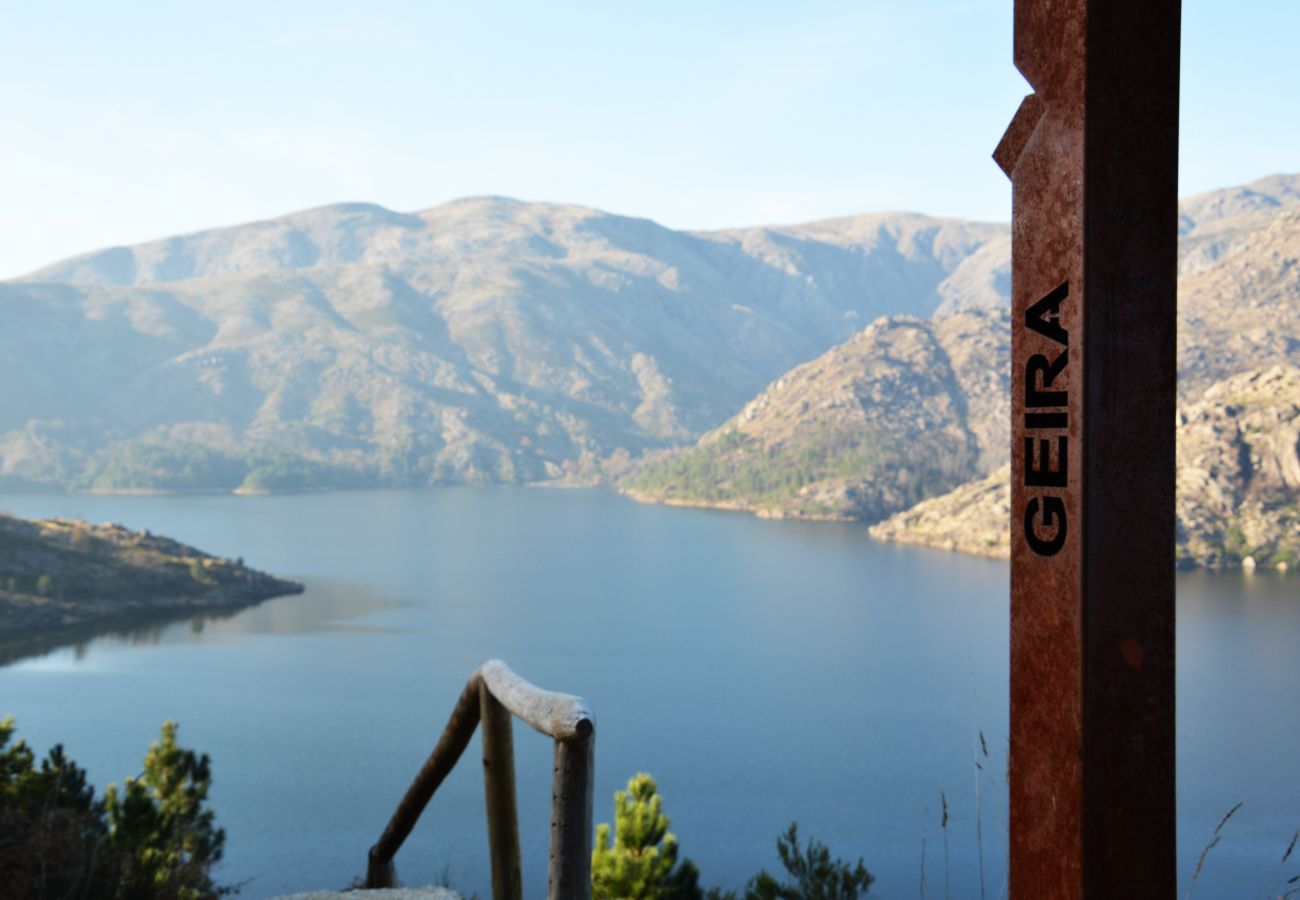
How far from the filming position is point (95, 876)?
18.7 feet

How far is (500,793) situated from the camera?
2965mm

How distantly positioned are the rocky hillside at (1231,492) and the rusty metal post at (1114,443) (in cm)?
10439

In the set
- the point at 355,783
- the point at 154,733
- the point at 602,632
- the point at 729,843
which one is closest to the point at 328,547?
the point at 602,632

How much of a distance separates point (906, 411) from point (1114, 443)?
587 ft

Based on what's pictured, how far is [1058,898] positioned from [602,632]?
72.1 metres

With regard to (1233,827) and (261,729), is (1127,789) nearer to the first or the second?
(1233,827)

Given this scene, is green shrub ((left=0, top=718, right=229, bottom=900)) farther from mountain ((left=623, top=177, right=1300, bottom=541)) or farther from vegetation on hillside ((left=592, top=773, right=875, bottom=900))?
mountain ((left=623, top=177, right=1300, bottom=541))

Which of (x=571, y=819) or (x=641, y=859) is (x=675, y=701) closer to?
(x=641, y=859)

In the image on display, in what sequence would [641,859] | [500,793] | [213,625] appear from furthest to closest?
[213,625] < [641,859] < [500,793]

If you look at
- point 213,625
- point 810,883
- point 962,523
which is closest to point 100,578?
point 213,625

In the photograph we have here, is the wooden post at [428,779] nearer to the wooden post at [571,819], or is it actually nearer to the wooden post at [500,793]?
the wooden post at [500,793]

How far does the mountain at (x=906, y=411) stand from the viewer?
497ft

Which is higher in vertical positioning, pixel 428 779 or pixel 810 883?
pixel 428 779

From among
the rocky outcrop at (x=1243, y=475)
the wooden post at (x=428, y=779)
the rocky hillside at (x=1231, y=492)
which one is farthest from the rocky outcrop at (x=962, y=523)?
the wooden post at (x=428, y=779)
